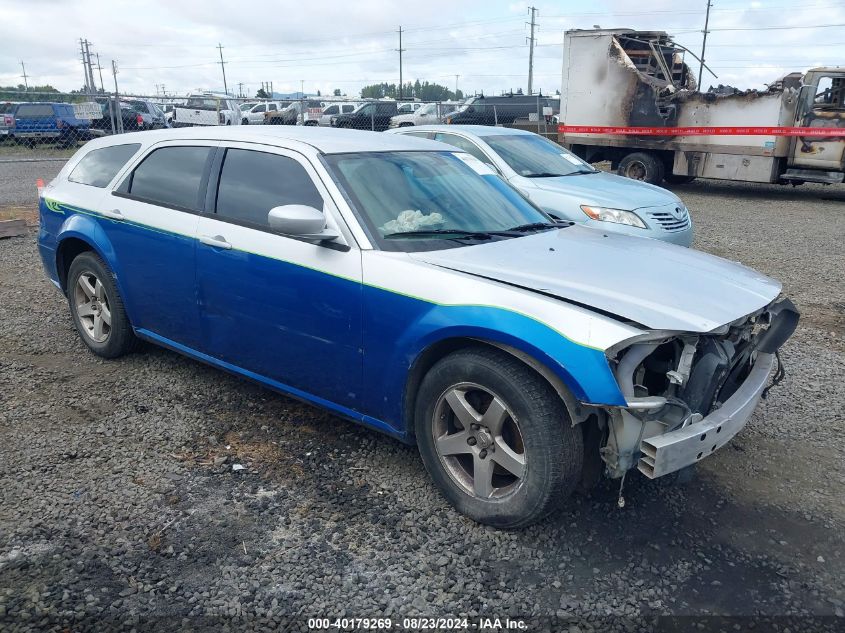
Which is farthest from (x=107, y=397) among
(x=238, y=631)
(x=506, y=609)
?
(x=506, y=609)

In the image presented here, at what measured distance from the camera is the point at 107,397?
14.9ft

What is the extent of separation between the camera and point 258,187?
13.0 ft

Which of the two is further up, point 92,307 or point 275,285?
point 275,285

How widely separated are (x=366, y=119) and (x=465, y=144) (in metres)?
16.0

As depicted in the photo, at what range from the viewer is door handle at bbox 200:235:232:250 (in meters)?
3.92

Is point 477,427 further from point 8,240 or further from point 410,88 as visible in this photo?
point 410,88

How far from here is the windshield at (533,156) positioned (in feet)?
26.8

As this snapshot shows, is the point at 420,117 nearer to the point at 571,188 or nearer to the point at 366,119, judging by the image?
the point at 366,119

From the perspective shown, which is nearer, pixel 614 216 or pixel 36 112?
pixel 614 216

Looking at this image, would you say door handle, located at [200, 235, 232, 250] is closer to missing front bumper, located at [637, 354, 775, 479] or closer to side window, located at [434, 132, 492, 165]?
missing front bumper, located at [637, 354, 775, 479]

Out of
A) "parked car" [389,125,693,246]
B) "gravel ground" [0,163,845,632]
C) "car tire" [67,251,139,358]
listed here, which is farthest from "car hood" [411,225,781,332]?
"parked car" [389,125,693,246]

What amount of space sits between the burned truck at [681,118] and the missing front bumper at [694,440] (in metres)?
12.1

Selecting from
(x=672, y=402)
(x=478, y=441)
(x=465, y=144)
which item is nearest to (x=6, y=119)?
(x=465, y=144)

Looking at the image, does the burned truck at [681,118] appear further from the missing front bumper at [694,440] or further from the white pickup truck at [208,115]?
the missing front bumper at [694,440]
